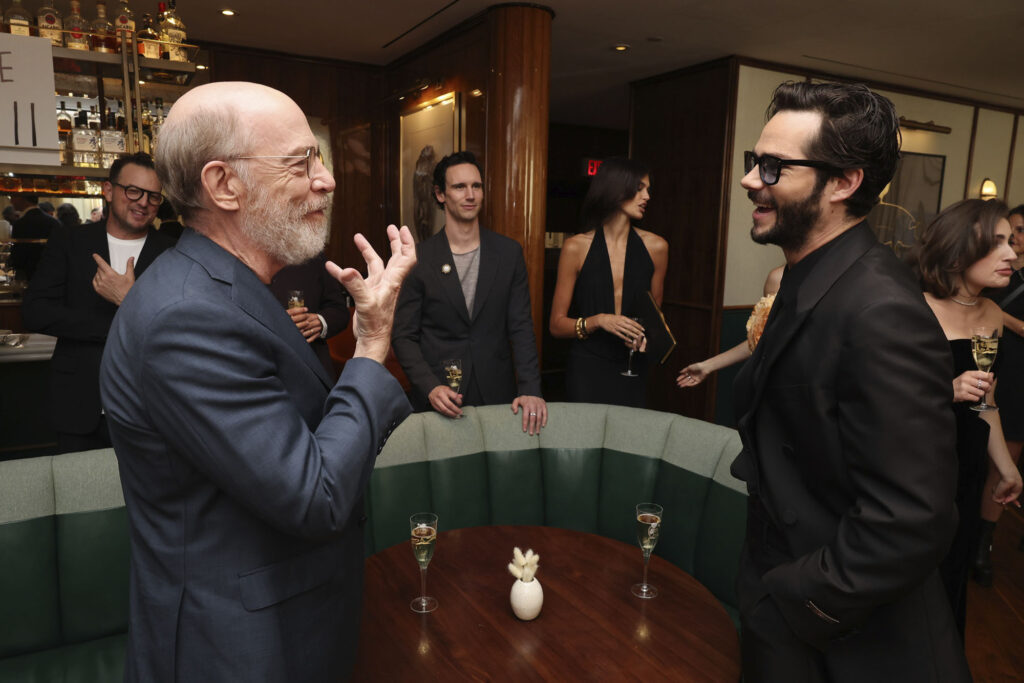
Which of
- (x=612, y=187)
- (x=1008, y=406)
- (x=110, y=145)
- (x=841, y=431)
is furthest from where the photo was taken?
(x=110, y=145)

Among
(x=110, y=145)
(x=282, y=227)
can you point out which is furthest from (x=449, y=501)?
(x=110, y=145)

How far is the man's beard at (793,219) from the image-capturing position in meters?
1.30

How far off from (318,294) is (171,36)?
1790 mm

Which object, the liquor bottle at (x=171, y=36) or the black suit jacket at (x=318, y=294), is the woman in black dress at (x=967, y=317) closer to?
the black suit jacket at (x=318, y=294)

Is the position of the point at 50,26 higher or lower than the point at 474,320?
higher

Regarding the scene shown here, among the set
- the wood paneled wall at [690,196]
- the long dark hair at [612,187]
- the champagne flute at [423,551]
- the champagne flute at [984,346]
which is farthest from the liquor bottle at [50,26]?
the wood paneled wall at [690,196]

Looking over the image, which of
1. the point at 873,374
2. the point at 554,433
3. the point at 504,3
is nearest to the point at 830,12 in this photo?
Result: the point at 504,3

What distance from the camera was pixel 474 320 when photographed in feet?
9.26

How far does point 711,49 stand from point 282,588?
16.9ft

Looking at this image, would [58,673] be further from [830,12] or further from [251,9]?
[830,12]

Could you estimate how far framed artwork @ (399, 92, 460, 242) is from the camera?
4.85 meters

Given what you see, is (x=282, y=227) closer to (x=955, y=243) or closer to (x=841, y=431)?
(x=841, y=431)

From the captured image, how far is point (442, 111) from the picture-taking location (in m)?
4.93

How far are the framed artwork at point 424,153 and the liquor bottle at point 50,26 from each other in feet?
7.66
